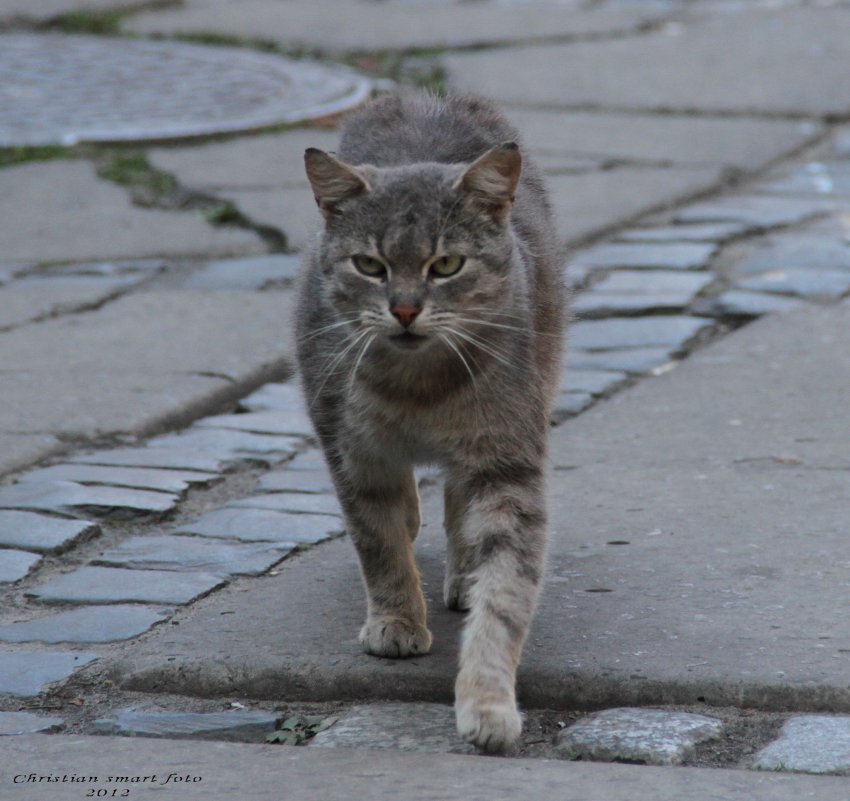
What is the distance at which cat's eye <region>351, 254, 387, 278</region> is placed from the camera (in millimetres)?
3295

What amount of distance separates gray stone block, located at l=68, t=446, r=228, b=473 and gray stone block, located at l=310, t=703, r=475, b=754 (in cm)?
152

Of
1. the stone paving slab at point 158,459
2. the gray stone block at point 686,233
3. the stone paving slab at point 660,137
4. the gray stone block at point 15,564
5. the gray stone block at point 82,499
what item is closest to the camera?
the gray stone block at point 15,564

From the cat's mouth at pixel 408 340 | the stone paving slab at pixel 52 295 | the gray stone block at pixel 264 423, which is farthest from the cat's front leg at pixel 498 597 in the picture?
the stone paving slab at pixel 52 295

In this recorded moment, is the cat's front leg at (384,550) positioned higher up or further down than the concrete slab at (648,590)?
higher up

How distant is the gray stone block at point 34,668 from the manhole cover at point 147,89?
195 inches

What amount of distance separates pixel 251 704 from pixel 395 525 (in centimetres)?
57

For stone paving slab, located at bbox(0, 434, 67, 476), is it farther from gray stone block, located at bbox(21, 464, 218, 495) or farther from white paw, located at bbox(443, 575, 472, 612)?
white paw, located at bbox(443, 575, 472, 612)

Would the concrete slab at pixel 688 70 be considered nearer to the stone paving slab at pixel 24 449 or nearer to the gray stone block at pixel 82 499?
the stone paving slab at pixel 24 449

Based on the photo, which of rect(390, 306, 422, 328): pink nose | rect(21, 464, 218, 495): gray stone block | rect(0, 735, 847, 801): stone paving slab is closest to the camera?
rect(0, 735, 847, 801): stone paving slab

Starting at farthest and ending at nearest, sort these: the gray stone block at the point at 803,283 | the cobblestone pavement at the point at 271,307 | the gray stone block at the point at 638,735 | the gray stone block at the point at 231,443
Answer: the gray stone block at the point at 803,283, the gray stone block at the point at 231,443, the cobblestone pavement at the point at 271,307, the gray stone block at the point at 638,735

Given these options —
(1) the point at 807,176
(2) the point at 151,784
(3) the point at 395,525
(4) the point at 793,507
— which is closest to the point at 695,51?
(1) the point at 807,176

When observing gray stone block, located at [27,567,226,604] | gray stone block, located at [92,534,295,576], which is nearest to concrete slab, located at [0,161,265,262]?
gray stone block, located at [92,534,295,576]

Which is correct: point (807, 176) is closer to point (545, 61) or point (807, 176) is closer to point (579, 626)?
point (545, 61)

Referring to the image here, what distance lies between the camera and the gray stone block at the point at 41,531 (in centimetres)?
379
